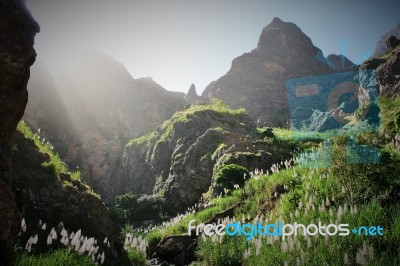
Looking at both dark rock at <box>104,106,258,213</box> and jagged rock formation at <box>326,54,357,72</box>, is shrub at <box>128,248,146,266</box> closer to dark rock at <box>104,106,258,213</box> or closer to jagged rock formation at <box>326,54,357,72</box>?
dark rock at <box>104,106,258,213</box>

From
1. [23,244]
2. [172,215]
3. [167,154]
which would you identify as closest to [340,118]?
[167,154]

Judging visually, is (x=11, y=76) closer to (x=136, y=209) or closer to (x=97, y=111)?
(x=136, y=209)

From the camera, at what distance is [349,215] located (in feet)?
21.6

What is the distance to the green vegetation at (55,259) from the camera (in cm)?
567

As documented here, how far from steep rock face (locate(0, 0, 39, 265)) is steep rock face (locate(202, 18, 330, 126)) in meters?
76.6

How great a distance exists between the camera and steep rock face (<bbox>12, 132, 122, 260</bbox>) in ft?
27.3

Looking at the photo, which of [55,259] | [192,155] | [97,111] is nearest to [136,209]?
[192,155]

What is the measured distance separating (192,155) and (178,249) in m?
15.1

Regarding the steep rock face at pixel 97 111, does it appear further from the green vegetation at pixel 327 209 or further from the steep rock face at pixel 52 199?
the green vegetation at pixel 327 209

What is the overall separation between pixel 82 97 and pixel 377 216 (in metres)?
68.0

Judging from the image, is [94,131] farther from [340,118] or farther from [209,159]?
[340,118]

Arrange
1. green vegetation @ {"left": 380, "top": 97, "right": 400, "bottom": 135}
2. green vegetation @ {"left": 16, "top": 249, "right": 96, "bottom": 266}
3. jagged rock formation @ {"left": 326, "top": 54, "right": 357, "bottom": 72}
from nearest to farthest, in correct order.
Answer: green vegetation @ {"left": 16, "top": 249, "right": 96, "bottom": 266} < green vegetation @ {"left": 380, "top": 97, "right": 400, "bottom": 135} < jagged rock formation @ {"left": 326, "top": 54, "right": 357, "bottom": 72}

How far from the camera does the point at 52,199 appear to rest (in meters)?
8.99

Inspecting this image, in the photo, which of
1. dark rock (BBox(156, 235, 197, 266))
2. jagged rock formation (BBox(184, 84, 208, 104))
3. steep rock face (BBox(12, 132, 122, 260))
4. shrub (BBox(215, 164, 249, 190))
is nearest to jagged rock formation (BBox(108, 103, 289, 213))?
shrub (BBox(215, 164, 249, 190))
